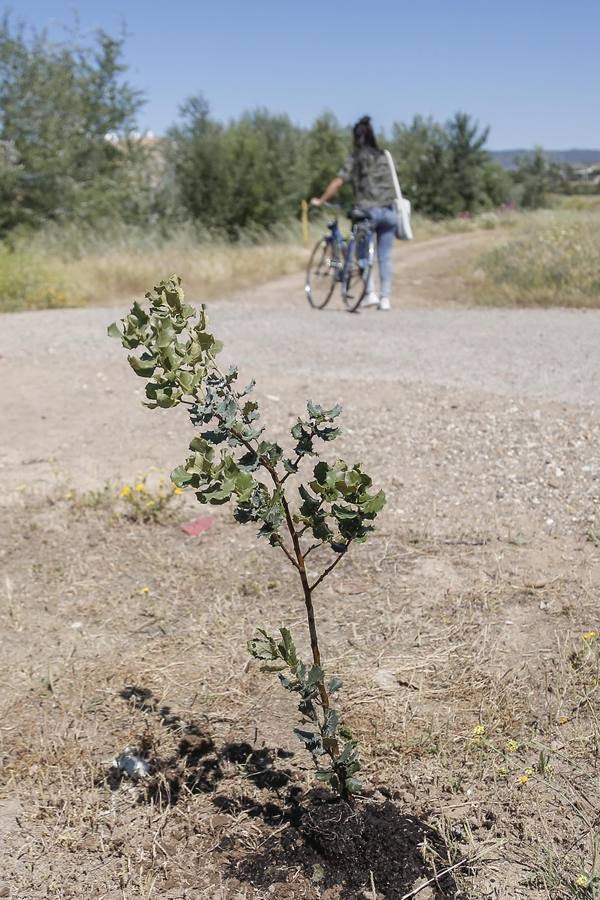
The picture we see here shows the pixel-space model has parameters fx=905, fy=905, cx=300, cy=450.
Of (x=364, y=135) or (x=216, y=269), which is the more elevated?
(x=364, y=135)

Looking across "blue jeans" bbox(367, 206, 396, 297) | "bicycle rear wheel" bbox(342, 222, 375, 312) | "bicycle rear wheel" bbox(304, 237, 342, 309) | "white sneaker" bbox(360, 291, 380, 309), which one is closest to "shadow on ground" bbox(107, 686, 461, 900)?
"blue jeans" bbox(367, 206, 396, 297)

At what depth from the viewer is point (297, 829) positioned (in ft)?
7.18

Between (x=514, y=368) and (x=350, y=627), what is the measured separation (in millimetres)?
4178

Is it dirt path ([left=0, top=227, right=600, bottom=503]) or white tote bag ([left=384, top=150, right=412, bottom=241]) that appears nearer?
dirt path ([left=0, top=227, right=600, bottom=503])

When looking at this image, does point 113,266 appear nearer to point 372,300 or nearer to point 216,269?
point 216,269

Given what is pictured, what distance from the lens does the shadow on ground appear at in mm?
2027

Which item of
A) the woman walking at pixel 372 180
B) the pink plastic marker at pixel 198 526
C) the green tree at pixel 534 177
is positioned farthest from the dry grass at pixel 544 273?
the green tree at pixel 534 177

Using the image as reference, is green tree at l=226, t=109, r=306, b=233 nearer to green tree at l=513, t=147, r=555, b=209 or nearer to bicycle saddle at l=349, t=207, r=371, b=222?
bicycle saddle at l=349, t=207, r=371, b=222

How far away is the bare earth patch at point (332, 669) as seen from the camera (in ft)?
6.86

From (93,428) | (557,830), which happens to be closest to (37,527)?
(93,428)

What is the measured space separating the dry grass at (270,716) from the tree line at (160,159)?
17052mm

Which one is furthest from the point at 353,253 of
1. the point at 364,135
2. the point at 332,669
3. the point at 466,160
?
the point at 466,160

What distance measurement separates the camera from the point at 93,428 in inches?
219

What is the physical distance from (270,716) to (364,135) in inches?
320
